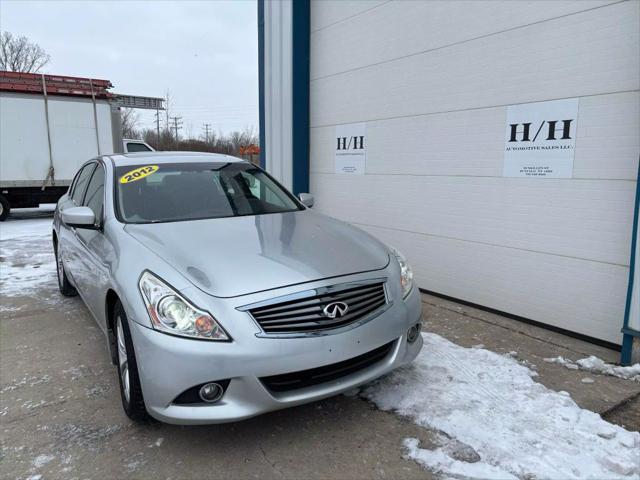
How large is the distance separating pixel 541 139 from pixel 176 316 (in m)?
3.52

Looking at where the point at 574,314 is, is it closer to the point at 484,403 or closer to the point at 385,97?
the point at 484,403

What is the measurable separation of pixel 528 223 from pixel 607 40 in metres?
1.61

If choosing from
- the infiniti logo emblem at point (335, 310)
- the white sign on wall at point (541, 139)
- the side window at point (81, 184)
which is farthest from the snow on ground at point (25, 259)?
the white sign on wall at point (541, 139)

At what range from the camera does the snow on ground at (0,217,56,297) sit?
5.77m

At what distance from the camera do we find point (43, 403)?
3.01m

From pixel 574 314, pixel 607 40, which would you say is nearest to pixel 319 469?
pixel 574 314

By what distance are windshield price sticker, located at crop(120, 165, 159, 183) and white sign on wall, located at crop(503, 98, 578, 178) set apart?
324 centimetres

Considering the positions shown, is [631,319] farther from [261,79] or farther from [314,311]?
[261,79]

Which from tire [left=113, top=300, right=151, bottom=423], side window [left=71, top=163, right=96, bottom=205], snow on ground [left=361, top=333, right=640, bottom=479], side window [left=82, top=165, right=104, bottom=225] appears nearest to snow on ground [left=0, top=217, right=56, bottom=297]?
side window [left=71, top=163, right=96, bottom=205]

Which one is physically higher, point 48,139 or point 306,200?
point 48,139

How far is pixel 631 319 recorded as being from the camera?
3387 mm

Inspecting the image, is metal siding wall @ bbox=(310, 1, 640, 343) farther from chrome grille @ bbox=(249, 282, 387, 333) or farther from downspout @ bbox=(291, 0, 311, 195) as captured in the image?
chrome grille @ bbox=(249, 282, 387, 333)

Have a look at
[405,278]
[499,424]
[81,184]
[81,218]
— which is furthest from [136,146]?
[499,424]

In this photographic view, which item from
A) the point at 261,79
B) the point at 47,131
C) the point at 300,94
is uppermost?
the point at 261,79
